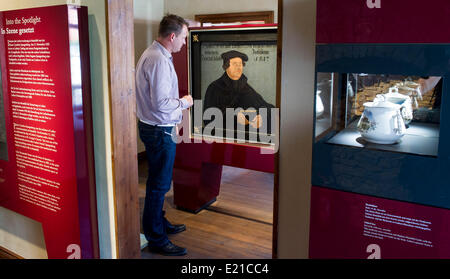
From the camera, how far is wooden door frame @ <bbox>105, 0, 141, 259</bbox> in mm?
2178

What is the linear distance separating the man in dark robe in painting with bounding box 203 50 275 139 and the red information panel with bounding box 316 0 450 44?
1645mm

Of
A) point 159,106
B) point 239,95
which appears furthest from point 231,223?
point 159,106

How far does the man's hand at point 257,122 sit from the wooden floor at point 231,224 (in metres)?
0.89

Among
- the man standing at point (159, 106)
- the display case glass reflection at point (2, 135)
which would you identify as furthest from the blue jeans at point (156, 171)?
the display case glass reflection at point (2, 135)

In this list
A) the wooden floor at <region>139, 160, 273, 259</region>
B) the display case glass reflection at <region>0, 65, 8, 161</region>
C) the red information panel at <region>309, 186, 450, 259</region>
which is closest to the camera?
the red information panel at <region>309, 186, 450, 259</region>

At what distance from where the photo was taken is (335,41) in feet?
4.72

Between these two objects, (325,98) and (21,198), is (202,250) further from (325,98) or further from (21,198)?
(325,98)

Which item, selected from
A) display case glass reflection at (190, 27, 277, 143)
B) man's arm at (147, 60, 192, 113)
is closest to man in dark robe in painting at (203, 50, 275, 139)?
display case glass reflection at (190, 27, 277, 143)

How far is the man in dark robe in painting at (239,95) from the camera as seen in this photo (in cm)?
312

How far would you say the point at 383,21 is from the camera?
134 cm

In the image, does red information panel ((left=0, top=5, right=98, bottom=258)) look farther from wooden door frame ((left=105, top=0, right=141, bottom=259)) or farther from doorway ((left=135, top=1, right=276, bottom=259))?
doorway ((left=135, top=1, right=276, bottom=259))

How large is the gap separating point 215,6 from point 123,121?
10.7 ft

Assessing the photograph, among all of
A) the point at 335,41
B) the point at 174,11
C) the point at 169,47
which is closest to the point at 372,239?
the point at 335,41

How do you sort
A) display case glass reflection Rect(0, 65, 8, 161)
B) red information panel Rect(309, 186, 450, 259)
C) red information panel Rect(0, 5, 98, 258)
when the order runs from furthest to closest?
display case glass reflection Rect(0, 65, 8, 161)
red information panel Rect(0, 5, 98, 258)
red information panel Rect(309, 186, 450, 259)
